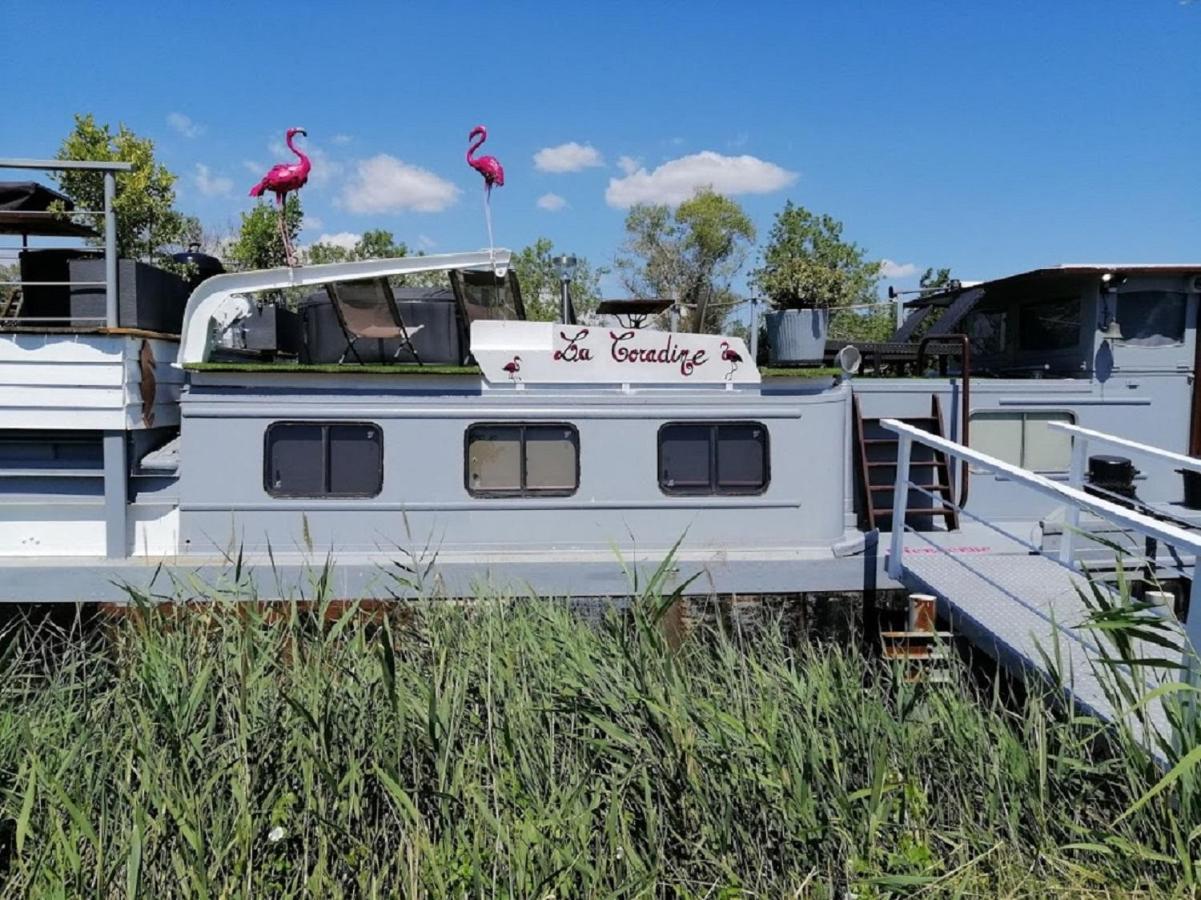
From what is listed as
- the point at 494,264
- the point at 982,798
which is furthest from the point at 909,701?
the point at 494,264

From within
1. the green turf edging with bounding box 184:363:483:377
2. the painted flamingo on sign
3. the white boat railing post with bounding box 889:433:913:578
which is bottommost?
the white boat railing post with bounding box 889:433:913:578

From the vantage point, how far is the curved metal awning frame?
688cm

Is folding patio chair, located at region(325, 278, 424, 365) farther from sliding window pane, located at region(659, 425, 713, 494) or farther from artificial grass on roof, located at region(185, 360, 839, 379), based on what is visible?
sliding window pane, located at region(659, 425, 713, 494)

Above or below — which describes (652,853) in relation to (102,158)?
below

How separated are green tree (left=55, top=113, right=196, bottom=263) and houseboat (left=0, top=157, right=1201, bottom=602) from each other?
37.5 ft

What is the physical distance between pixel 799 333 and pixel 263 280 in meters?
4.37

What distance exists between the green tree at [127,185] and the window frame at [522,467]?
13377 millimetres

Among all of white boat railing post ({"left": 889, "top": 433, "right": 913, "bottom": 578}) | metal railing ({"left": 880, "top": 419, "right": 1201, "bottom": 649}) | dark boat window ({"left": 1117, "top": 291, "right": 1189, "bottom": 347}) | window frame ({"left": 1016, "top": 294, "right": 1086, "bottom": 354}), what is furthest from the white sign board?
dark boat window ({"left": 1117, "top": 291, "right": 1189, "bottom": 347})

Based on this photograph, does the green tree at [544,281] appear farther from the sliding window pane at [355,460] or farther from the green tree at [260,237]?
the sliding window pane at [355,460]

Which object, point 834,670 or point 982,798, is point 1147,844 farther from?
point 834,670

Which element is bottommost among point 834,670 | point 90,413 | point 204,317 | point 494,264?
point 834,670

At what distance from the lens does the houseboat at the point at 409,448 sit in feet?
22.1

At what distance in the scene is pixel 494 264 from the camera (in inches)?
289

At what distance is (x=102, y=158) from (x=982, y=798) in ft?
63.9
